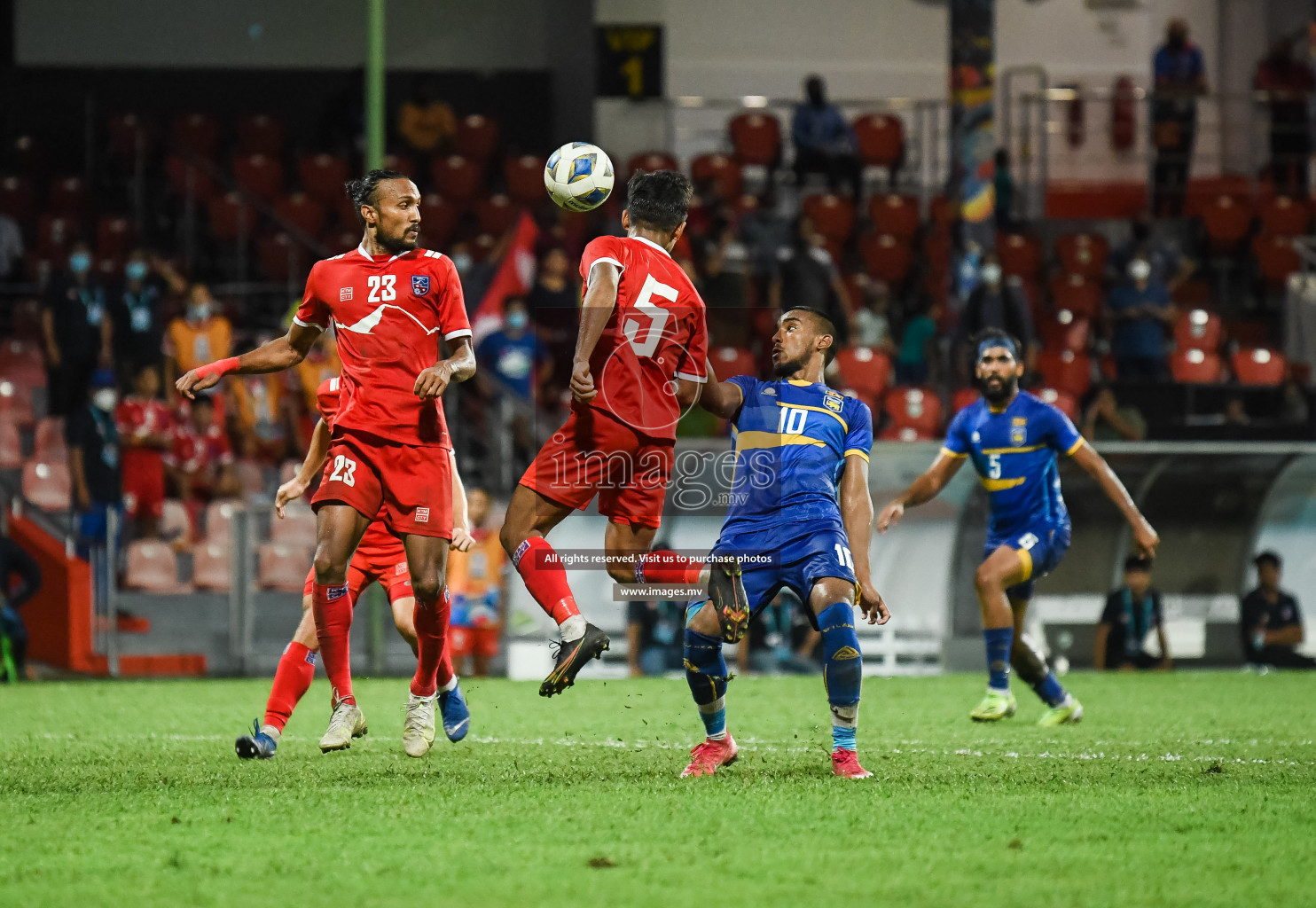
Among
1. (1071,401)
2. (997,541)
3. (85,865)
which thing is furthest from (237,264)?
(85,865)

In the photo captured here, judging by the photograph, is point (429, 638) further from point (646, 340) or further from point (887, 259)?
point (887, 259)

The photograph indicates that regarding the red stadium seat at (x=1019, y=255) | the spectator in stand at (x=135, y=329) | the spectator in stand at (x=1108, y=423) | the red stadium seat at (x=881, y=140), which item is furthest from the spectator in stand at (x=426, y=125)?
the spectator in stand at (x=1108, y=423)

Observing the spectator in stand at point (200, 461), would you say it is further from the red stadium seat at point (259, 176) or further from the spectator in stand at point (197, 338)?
the red stadium seat at point (259, 176)

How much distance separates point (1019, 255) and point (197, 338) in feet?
31.1

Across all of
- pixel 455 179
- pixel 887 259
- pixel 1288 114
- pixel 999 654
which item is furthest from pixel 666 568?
pixel 1288 114

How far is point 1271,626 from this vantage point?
1334 centimetres

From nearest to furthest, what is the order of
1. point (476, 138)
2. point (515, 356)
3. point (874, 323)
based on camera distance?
point (515, 356) < point (874, 323) < point (476, 138)

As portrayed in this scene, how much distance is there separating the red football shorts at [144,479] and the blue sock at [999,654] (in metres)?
7.79

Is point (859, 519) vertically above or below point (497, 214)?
below

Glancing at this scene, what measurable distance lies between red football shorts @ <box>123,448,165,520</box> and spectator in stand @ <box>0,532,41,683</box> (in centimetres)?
119

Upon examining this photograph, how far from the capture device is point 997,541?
958 centimetres

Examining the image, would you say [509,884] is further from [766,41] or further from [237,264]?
A: [766,41]

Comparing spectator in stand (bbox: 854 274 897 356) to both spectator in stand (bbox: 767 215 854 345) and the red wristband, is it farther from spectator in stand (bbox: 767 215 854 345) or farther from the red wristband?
the red wristband

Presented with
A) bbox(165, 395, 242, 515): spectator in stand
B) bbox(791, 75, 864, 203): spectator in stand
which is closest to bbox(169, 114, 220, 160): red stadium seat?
bbox(165, 395, 242, 515): spectator in stand
